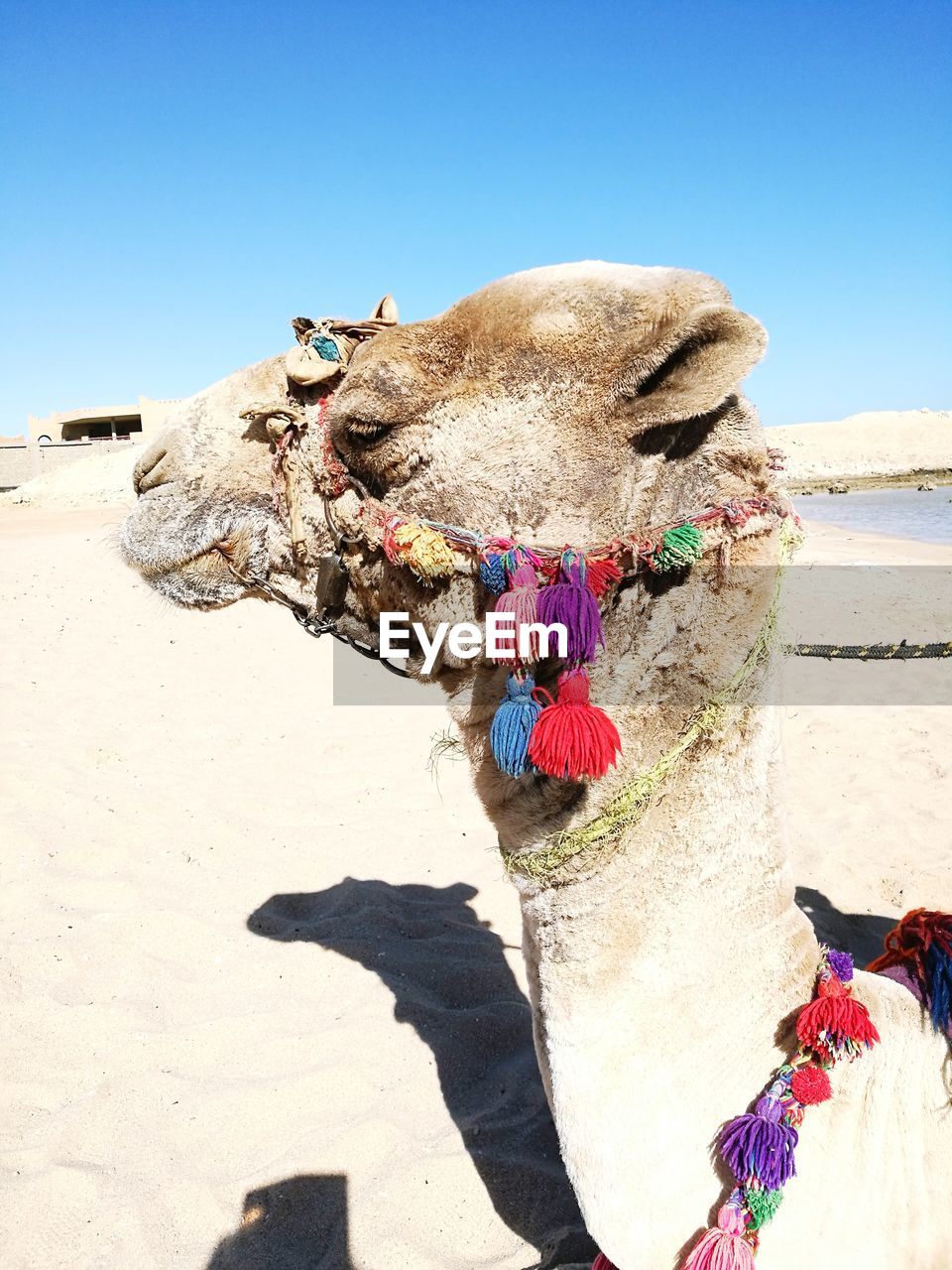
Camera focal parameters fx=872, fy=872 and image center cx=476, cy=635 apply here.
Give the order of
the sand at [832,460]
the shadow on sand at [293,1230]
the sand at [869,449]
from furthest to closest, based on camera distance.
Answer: the sand at [869,449], the sand at [832,460], the shadow on sand at [293,1230]

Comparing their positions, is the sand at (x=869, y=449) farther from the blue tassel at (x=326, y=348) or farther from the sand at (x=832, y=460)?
the blue tassel at (x=326, y=348)

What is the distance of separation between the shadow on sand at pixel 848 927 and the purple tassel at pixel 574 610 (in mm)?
3495

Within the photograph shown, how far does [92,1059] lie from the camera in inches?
139

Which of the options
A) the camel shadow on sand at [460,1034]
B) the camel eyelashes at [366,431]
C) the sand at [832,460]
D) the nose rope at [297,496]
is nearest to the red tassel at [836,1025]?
the nose rope at [297,496]

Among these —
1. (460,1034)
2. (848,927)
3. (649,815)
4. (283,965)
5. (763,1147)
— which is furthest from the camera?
(848,927)

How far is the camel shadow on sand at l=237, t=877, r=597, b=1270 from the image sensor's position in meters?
2.82

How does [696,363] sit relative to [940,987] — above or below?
above

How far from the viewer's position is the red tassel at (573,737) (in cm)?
165

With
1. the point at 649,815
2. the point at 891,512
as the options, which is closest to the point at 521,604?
the point at 649,815

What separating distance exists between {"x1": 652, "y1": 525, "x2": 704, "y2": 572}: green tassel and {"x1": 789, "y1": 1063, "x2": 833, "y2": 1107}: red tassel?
106 cm

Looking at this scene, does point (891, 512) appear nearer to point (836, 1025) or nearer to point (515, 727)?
point (836, 1025)

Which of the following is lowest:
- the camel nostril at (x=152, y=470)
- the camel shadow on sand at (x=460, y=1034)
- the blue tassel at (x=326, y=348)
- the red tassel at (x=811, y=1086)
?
the camel shadow on sand at (x=460, y=1034)

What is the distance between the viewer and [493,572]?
1787 mm

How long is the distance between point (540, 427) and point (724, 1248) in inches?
63.4
